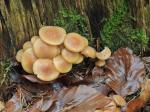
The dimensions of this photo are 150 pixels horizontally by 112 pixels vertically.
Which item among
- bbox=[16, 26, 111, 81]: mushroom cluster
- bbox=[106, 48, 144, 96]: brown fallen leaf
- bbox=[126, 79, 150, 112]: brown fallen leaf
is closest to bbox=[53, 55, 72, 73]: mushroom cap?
bbox=[16, 26, 111, 81]: mushroom cluster

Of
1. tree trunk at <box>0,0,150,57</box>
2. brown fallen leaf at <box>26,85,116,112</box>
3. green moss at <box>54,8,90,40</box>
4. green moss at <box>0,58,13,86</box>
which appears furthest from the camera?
green moss at <box>0,58,13,86</box>

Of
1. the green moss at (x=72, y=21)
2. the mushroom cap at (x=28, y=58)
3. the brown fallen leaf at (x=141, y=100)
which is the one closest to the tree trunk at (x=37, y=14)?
the green moss at (x=72, y=21)

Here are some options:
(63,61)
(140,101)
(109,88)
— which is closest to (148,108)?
(140,101)

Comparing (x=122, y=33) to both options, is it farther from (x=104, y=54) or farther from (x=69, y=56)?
(x=69, y=56)

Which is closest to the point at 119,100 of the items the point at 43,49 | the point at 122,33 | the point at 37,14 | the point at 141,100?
the point at 141,100

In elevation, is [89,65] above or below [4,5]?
below

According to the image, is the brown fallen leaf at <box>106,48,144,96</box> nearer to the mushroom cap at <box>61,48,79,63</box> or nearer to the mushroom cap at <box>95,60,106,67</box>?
the mushroom cap at <box>95,60,106,67</box>

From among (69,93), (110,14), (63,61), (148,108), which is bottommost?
(148,108)

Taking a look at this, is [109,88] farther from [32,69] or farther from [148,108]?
[32,69]
